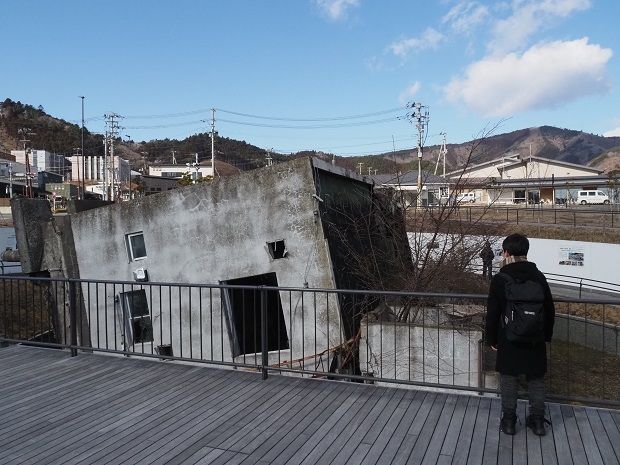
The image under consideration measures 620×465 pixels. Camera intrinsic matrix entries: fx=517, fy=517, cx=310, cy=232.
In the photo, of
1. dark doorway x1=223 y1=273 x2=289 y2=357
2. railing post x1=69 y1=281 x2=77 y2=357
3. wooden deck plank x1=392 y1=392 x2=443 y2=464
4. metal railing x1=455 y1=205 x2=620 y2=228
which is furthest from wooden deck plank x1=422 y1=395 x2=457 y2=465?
metal railing x1=455 y1=205 x2=620 y2=228

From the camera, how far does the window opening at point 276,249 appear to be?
39.1ft

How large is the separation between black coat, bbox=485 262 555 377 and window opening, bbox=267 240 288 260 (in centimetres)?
787

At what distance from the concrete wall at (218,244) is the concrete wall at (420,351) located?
3.71 ft

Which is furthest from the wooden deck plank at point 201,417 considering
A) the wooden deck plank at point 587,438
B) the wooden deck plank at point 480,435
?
the wooden deck plank at point 587,438

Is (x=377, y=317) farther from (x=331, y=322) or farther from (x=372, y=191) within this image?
(x=372, y=191)

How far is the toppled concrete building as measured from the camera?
11266 millimetres

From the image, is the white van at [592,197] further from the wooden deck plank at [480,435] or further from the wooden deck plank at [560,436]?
the wooden deck plank at [480,435]

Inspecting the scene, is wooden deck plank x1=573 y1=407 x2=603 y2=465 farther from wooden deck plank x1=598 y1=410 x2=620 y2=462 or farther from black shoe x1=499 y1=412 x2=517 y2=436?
black shoe x1=499 y1=412 x2=517 y2=436

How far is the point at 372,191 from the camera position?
15234 mm

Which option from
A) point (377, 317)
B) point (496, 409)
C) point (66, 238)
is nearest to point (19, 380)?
point (496, 409)

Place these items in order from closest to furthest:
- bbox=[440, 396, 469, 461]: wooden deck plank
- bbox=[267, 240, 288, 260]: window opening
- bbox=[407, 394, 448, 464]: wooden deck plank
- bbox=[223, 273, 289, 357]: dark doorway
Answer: bbox=[407, 394, 448, 464]: wooden deck plank < bbox=[440, 396, 469, 461]: wooden deck plank < bbox=[267, 240, 288, 260]: window opening < bbox=[223, 273, 289, 357]: dark doorway

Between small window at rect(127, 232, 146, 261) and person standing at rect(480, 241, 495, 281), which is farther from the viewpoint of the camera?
small window at rect(127, 232, 146, 261)

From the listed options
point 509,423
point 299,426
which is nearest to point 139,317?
point 299,426

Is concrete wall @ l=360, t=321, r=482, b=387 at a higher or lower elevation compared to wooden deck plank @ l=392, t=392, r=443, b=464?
lower
